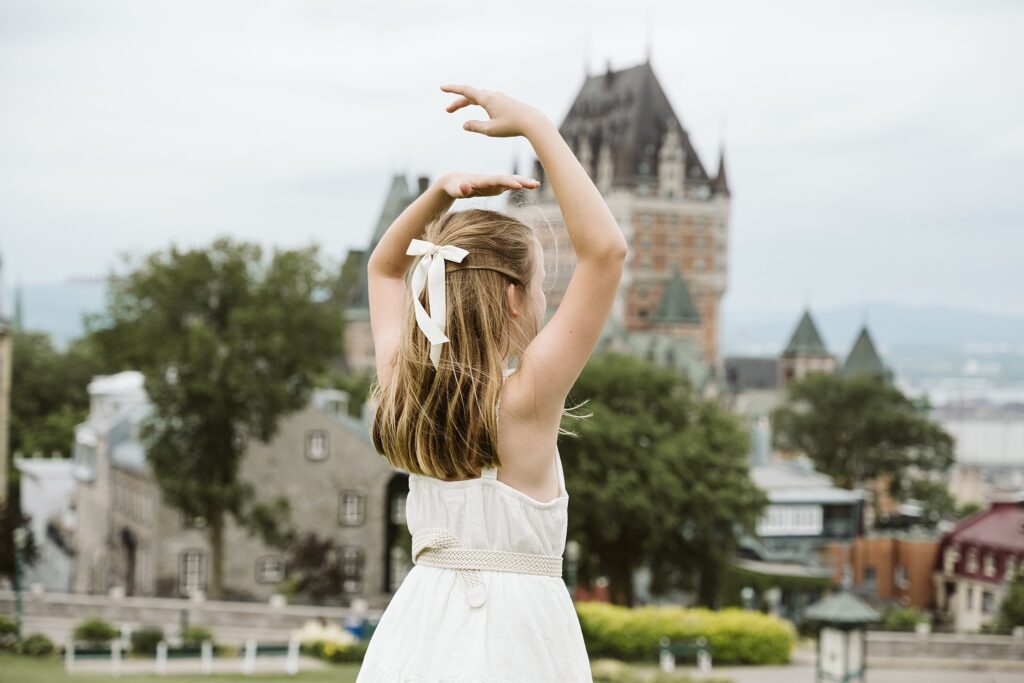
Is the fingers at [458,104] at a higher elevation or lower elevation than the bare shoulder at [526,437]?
higher

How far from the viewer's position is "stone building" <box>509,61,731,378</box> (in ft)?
324

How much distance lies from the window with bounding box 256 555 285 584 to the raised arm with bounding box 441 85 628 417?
3549 cm

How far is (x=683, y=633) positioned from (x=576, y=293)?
23799mm

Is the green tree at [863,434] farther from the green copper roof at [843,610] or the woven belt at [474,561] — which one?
the woven belt at [474,561]

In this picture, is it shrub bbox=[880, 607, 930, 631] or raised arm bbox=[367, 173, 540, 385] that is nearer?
raised arm bbox=[367, 173, 540, 385]

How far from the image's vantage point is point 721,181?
338ft

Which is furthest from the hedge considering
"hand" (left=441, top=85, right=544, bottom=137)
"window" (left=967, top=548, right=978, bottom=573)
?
"window" (left=967, top=548, right=978, bottom=573)

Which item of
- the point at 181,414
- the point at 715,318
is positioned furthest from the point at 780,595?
the point at 715,318

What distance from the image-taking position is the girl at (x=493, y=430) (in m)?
2.33

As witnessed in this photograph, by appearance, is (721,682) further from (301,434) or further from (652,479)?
(301,434)

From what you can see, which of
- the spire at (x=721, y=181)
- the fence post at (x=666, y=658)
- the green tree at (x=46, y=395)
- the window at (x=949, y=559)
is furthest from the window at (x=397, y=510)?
the spire at (x=721, y=181)

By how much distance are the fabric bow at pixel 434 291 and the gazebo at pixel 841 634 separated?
52.2 ft

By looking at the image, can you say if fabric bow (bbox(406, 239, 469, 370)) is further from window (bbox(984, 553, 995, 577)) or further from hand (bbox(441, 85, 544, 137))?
window (bbox(984, 553, 995, 577))

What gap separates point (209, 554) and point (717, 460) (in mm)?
14875
